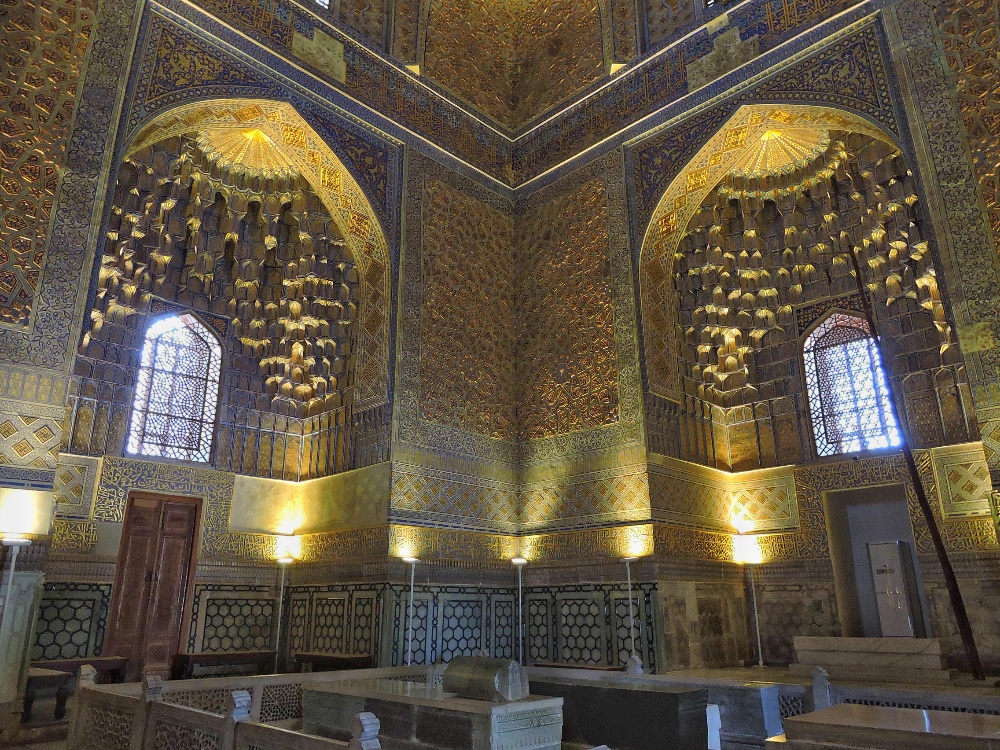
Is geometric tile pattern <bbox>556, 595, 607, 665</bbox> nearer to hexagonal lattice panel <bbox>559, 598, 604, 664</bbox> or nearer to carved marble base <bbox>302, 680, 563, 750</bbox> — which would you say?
hexagonal lattice panel <bbox>559, 598, 604, 664</bbox>

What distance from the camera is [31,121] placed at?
5363 mm

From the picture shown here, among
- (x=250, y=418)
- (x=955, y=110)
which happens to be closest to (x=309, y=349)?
(x=250, y=418)

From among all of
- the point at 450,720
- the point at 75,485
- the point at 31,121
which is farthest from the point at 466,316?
the point at 450,720

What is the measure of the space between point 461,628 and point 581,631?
111cm

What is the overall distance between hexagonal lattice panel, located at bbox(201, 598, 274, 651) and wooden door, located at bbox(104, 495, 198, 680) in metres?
0.28

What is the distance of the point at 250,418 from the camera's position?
7969 millimetres

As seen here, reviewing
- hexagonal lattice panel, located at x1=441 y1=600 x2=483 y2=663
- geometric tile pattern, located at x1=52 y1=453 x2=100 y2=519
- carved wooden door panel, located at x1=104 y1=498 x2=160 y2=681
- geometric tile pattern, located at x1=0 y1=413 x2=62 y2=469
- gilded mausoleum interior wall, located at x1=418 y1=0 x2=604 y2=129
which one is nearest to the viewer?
geometric tile pattern, located at x1=0 y1=413 x2=62 y2=469

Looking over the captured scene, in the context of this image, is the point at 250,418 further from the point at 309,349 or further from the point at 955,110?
the point at 955,110

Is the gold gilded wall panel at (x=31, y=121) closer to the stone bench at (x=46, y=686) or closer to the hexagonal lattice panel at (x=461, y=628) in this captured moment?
the stone bench at (x=46, y=686)

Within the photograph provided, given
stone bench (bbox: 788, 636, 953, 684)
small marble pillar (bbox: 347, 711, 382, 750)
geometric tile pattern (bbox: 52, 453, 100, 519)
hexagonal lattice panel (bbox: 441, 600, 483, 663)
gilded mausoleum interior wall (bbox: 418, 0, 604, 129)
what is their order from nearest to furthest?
small marble pillar (bbox: 347, 711, 382, 750) → stone bench (bbox: 788, 636, 953, 684) → geometric tile pattern (bbox: 52, 453, 100, 519) → hexagonal lattice panel (bbox: 441, 600, 483, 663) → gilded mausoleum interior wall (bbox: 418, 0, 604, 129)

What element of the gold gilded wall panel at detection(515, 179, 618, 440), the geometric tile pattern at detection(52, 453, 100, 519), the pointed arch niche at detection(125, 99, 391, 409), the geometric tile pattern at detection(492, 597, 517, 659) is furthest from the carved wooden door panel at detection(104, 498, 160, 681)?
the gold gilded wall panel at detection(515, 179, 618, 440)

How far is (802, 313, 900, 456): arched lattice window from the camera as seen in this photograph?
7387 mm

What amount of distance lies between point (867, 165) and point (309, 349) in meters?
5.90

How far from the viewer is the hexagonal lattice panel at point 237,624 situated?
7.17m
